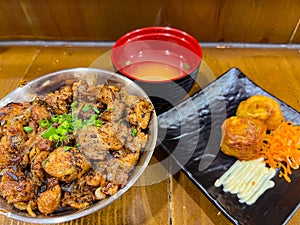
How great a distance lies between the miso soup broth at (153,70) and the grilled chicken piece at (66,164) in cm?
75

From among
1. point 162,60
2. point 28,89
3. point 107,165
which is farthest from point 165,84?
point 28,89

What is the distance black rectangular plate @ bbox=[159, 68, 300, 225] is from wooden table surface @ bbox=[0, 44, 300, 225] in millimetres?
97

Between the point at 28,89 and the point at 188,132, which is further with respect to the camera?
the point at 188,132

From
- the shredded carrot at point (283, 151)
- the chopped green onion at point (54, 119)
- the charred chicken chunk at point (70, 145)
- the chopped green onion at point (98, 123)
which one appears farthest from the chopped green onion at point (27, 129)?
the shredded carrot at point (283, 151)

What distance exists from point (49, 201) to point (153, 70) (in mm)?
1070

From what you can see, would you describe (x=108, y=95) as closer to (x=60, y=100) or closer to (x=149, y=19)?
(x=60, y=100)

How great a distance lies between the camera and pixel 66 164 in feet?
4.43

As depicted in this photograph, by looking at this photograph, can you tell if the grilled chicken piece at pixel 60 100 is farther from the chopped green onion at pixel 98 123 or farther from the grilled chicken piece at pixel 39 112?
the chopped green onion at pixel 98 123

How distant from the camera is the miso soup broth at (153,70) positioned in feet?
6.41

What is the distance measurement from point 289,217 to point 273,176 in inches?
9.7

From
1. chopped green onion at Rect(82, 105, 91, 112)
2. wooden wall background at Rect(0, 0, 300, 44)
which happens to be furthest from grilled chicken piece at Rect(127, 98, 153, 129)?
wooden wall background at Rect(0, 0, 300, 44)

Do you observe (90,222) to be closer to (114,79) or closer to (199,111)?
(114,79)

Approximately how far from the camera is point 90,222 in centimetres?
156

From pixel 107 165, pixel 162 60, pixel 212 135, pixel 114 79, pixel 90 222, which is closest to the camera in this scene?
pixel 107 165
